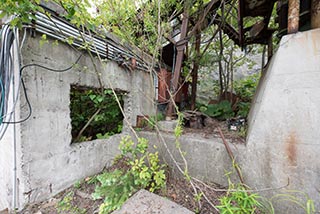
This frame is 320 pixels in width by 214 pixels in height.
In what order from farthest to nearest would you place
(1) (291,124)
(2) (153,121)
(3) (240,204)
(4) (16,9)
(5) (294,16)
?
(2) (153,121) < (5) (294,16) < (1) (291,124) < (3) (240,204) < (4) (16,9)

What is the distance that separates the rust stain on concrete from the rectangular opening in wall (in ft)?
9.54

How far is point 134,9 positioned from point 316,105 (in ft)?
10.4

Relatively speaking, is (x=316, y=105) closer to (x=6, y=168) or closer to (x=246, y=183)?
(x=246, y=183)

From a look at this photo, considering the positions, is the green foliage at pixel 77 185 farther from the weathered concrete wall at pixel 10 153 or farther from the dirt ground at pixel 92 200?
the weathered concrete wall at pixel 10 153

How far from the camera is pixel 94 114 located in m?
3.06

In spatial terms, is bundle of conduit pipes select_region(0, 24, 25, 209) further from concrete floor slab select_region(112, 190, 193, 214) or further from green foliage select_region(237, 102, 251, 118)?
green foliage select_region(237, 102, 251, 118)

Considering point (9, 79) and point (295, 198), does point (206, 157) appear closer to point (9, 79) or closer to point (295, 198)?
point (295, 198)

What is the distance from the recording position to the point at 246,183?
2.03 meters

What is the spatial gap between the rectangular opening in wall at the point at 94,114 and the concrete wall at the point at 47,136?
1.01 feet

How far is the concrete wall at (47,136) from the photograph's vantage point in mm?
1785

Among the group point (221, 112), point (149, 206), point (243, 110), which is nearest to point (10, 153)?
point (149, 206)

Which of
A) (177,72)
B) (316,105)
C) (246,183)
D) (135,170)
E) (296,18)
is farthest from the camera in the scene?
(177,72)

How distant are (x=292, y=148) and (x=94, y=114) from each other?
324 cm

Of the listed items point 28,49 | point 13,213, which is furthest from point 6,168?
point 28,49
